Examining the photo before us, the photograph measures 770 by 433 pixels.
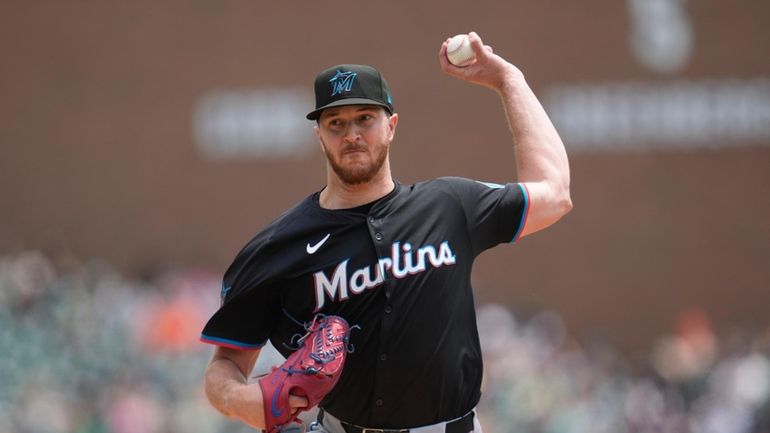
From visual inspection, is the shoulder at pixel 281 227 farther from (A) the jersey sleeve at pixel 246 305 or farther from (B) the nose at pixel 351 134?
(B) the nose at pixel 351 134

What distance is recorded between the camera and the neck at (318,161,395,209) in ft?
11.8

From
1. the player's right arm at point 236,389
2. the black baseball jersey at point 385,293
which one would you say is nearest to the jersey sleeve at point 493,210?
the black baseball jersey at point 385,293

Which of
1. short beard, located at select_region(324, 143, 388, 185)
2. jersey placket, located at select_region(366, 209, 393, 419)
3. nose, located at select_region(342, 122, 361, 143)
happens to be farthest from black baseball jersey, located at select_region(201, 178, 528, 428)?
nose, located at select_region(342, 122, 361, 143)

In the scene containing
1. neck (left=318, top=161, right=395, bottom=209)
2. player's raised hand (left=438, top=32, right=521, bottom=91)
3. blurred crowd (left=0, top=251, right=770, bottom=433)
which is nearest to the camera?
neck (left=318, top=161, right=395, bottom=209)

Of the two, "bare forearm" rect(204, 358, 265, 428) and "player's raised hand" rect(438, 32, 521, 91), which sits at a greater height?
"player's raised hand" rect(438, 32, 521, 91)

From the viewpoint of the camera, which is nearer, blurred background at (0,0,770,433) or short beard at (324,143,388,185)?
short beard at (324,143,388,185)

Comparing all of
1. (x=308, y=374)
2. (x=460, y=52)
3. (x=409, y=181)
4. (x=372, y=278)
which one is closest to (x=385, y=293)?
(x=372, y=278)

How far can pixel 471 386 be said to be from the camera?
359cm

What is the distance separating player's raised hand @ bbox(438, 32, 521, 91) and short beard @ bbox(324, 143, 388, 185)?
41 centimetres

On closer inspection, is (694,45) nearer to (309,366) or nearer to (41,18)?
(41,18)

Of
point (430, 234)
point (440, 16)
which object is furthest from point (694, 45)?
point (430, 234)

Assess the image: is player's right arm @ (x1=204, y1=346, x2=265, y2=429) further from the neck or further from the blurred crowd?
the blurred crowd

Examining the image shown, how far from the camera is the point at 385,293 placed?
3486mm

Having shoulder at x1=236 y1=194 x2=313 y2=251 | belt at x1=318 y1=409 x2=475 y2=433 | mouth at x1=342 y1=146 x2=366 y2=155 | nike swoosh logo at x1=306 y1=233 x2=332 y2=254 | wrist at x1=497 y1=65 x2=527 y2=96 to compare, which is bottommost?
belt at x1=318 y1=409 x2=475 y2=433
